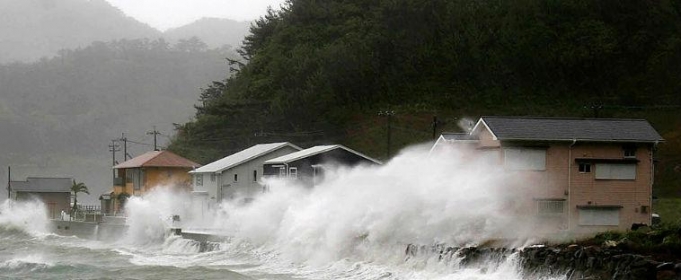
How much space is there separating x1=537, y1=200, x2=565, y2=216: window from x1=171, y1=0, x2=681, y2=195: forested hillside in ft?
61.6

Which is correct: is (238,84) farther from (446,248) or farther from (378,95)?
(446,248)

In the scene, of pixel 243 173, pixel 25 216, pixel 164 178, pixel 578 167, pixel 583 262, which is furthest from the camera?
pixel 25 216

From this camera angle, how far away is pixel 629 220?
3838cm

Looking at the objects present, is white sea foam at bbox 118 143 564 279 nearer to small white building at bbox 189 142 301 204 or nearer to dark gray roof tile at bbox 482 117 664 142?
dark gray roof tile at bbox 482 117 664 142

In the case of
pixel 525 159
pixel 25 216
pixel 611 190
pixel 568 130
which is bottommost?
pixel 25 216

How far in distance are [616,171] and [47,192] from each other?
58.9 meters

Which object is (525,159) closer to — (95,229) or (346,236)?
(346,236)

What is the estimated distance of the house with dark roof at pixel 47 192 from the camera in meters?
85.7

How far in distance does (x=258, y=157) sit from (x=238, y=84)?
2791 cm

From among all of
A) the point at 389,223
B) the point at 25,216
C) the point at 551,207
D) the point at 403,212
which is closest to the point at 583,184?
the point at 551,207

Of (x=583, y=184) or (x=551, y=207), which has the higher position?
(x=583, y=184)

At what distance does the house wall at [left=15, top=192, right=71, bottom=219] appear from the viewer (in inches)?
3364

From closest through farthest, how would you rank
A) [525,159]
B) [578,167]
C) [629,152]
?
[525,159] < [578,167] < [629,152]

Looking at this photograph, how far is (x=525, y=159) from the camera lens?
38.3m
